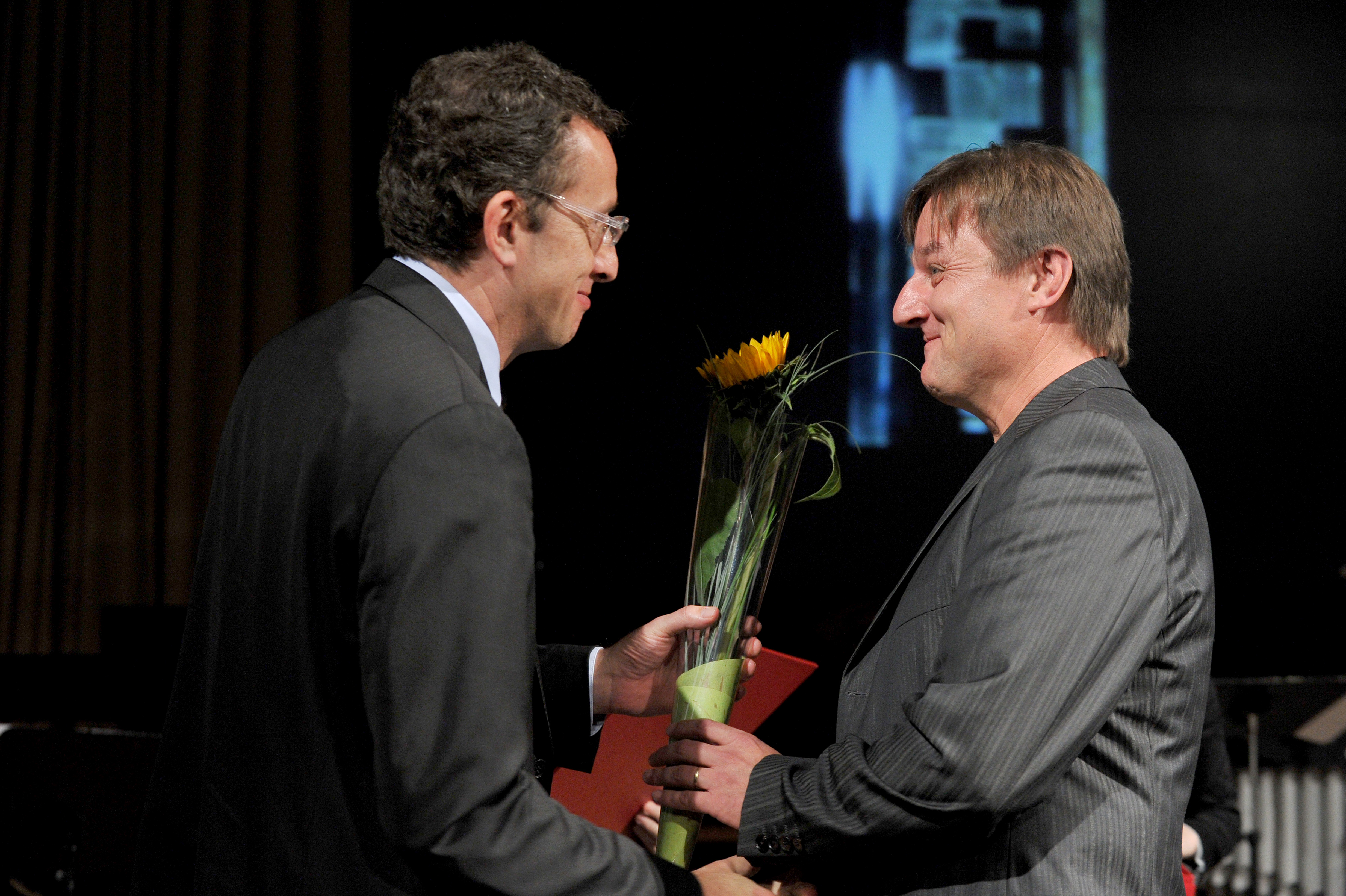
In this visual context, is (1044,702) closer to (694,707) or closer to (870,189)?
(694,707)

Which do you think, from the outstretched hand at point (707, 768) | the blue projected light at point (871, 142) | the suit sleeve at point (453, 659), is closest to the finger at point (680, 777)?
the outstretched hand at point (707, 768)

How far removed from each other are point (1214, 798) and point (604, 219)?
215 centimetres

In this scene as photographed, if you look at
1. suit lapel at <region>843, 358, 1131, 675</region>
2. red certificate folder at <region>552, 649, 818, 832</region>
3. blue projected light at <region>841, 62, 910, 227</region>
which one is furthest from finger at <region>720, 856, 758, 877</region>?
blue projected light at <region>841, 62, 910, 227</region>

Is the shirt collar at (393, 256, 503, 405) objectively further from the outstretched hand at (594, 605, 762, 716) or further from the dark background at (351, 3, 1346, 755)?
the dark background at (351, 3, 1346, 755)

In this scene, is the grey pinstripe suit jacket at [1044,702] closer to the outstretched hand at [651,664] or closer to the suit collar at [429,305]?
the outstretched hand at [651,664]

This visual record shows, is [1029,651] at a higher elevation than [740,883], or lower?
higher

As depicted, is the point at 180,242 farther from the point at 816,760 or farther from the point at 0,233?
the point at 816,760

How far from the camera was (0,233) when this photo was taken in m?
4.37

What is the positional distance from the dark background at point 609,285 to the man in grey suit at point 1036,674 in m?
2.75

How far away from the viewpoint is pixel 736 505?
1654mm

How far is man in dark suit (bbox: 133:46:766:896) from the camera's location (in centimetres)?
111

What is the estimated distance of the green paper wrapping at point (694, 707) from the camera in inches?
63.0

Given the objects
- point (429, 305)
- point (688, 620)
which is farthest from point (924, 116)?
point (429, 305)

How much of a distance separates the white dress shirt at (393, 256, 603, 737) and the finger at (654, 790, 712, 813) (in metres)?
0.58
